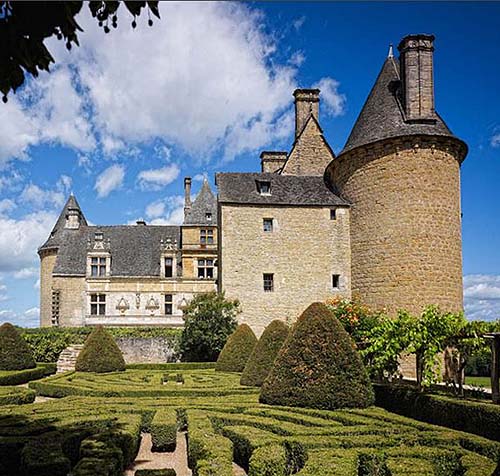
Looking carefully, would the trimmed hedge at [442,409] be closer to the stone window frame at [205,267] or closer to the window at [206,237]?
the stone window frame at [205,267]

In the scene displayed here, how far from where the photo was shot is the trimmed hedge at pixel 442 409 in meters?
9.17

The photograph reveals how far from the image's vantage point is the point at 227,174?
2745cm

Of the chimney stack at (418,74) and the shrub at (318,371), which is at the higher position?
the chimney stack at (418,74)

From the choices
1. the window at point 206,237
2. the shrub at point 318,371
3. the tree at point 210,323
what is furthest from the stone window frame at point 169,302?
the shrub at point 318,371

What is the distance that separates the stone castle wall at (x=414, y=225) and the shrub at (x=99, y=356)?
9951mm

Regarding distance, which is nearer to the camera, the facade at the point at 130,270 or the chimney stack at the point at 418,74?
the chimney stack at the point at 418,74

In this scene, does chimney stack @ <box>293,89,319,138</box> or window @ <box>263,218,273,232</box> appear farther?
chimney stack @ <box>293,89,319,138</box>

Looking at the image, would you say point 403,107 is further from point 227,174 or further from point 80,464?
point 80,464

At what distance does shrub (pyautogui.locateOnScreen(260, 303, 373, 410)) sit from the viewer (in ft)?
37.4

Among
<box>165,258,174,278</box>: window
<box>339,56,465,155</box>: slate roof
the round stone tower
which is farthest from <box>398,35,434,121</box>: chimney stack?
<box>165,258,174,278</box>: window

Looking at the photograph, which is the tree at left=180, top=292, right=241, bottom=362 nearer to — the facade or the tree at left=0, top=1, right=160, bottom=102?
the facade

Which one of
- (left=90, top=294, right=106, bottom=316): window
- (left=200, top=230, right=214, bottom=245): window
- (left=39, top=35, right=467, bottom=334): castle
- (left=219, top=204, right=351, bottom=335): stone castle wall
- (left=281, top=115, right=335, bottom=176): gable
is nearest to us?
(left=39, top=35, right=467, bottom=334): castle

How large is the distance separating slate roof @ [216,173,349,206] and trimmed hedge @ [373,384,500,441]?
13.5 m

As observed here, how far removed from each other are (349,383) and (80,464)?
6.21 meters
